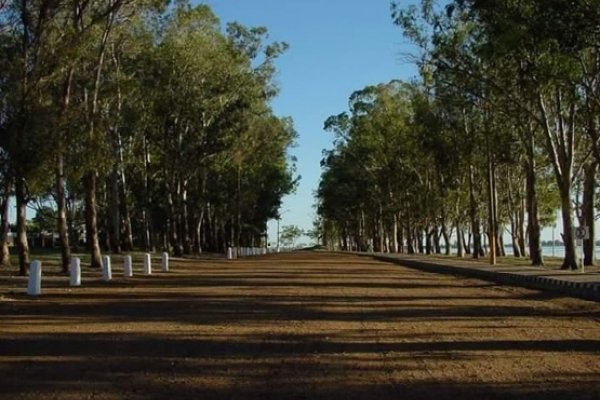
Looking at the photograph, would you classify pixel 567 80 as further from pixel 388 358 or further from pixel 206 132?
pixel 206 132

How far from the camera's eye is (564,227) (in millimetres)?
33656

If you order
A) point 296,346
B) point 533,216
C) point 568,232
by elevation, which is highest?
point 533,216

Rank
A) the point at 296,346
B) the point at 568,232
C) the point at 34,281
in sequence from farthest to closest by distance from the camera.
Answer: the point at 568,232
the point at 34,281
the point at 296,346

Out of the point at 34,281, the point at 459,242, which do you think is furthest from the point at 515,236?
the point at 34,281

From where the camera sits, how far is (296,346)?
12.1 metres

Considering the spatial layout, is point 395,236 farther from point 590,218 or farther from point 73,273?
point 73,273

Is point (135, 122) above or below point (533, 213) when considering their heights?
above

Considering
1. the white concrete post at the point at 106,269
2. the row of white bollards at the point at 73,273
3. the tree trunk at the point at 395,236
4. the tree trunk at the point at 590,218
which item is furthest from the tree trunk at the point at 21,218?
the tree trunk at the point at 395,236

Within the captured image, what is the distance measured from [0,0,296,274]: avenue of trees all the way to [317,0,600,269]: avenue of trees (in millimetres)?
9399

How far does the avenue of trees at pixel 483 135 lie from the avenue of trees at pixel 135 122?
9399mm

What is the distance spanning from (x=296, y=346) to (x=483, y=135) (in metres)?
38.3

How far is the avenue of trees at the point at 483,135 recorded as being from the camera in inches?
976

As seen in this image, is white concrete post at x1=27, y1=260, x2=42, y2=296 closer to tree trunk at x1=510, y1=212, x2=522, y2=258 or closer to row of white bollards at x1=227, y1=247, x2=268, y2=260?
row of white bollards at x1=227, y1=247, x2=268, y2=260

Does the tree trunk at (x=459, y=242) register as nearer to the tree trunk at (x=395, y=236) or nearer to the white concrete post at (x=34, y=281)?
the tree trunk at (x=395, y=236)
